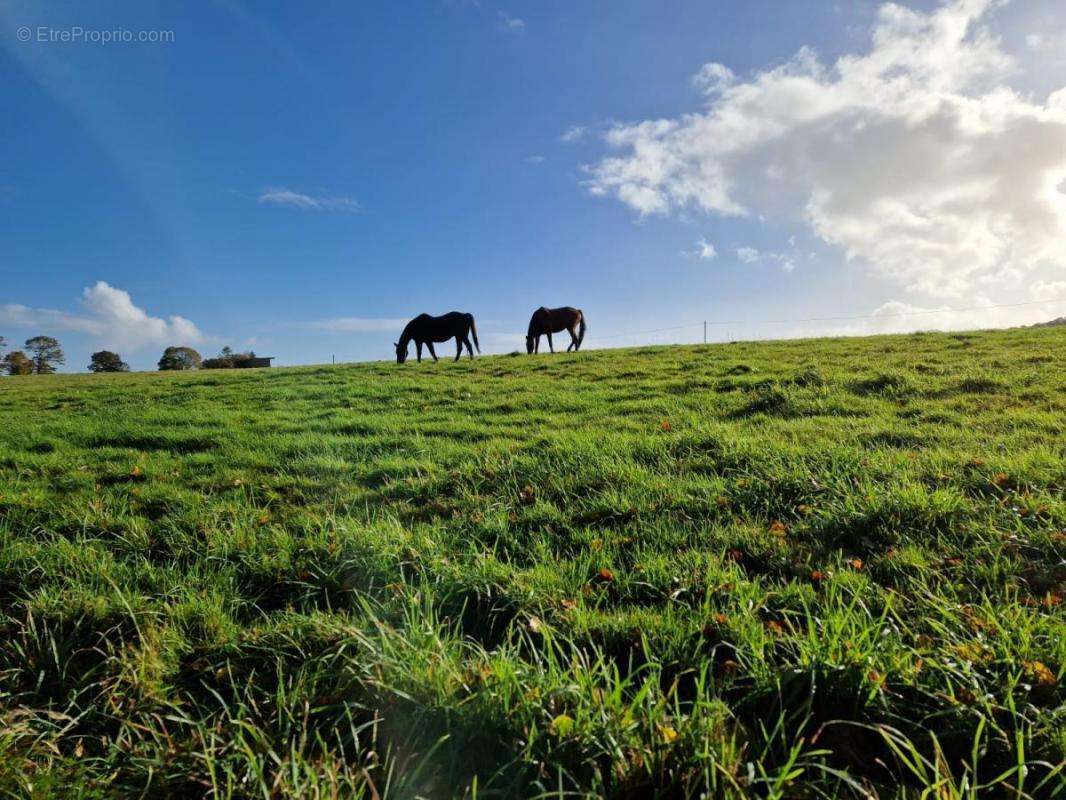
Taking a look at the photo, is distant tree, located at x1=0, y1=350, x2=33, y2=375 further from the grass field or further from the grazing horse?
the grass field

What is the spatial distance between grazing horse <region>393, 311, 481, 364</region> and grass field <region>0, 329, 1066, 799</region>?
751 inches

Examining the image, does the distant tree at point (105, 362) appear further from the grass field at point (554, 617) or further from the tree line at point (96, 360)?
the grass field at point (554, 617)

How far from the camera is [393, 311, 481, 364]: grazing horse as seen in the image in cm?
2545

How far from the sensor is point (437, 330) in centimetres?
2562

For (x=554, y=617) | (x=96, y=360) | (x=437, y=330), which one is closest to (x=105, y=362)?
(x=96, y=360)

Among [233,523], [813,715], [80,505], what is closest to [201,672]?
[233,523]

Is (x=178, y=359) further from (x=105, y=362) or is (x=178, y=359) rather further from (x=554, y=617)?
(x=554, y=617)

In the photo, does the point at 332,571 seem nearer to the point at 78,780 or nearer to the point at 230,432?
the point at 78,780

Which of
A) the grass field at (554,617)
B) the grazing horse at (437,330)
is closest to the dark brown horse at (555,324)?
the grazing horse at (437,330)

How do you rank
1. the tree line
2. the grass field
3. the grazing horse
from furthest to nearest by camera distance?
the tree line < the grazing horse < the grass field

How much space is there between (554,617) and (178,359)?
342ft

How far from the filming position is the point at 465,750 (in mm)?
1835

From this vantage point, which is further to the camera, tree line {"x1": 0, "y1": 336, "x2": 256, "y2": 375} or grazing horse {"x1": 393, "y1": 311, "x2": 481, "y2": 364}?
tree line {"x1": 0, "y1": 336, "x2": 256, "y2": 375}

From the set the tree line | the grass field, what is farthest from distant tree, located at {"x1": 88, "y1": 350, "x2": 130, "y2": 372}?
the grass field
